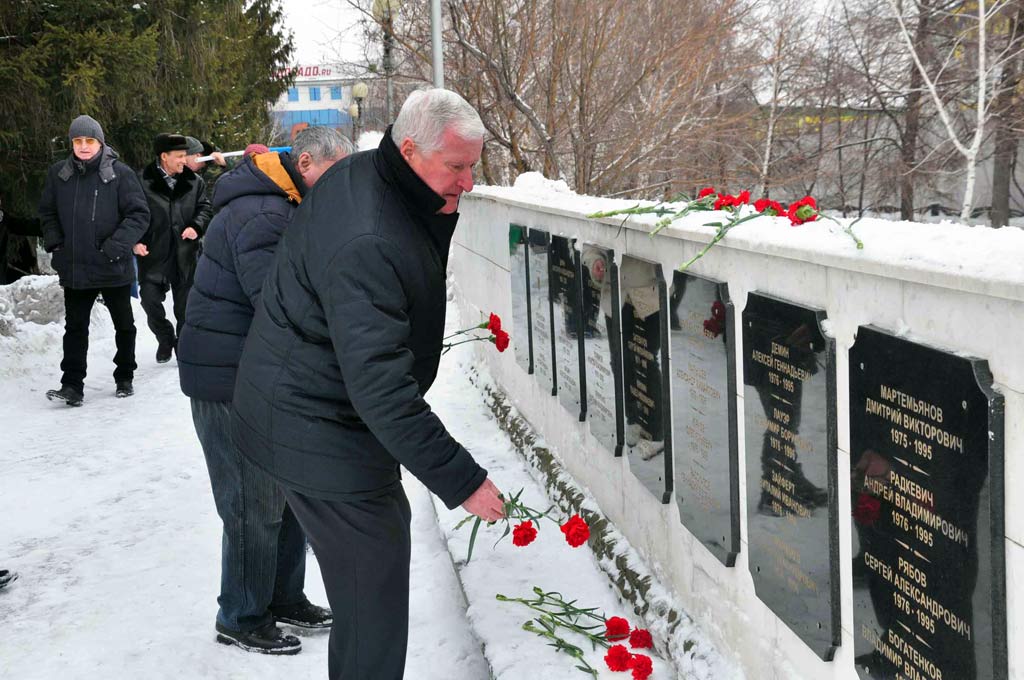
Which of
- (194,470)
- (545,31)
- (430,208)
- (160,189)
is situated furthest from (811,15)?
(430,208)

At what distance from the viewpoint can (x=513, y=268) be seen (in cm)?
621

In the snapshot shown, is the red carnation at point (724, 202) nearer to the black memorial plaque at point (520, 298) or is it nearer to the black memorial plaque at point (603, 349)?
the black memorial plaque at point (603, 349)

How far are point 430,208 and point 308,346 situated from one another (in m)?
0.45

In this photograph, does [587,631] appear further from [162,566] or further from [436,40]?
[436,40]

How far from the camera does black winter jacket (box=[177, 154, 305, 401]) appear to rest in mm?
3688

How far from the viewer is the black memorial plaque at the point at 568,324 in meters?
4.64

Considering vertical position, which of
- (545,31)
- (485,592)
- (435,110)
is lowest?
(485,592)

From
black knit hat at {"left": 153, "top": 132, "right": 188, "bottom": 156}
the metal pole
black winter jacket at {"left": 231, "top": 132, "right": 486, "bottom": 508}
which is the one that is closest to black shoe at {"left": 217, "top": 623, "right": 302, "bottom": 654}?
black winter jacket at {"left": 231, "top": 132, "right": 486, "bottom": 508}

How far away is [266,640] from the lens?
12.8ft

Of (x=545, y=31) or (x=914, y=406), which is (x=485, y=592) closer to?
(x=914, y=406)

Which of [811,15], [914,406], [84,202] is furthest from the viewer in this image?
[811,15]

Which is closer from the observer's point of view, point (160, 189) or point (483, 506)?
point (483, 506)

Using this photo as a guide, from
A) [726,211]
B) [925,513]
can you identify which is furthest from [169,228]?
[925,513]

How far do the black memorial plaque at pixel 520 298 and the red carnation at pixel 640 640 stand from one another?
252 cm
